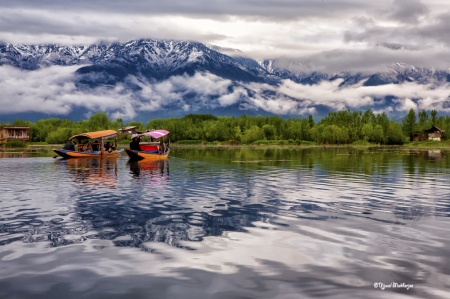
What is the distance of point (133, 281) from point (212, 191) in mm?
15847

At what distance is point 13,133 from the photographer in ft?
481

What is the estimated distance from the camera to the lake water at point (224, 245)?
9.56 meters

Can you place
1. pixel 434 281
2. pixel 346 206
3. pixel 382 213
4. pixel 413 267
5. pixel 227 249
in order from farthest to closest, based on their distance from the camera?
1. pixel 346 206
2. pixel 382 213
3. pixel 227 249
4. pixel 413 267
5. pixel 434 281

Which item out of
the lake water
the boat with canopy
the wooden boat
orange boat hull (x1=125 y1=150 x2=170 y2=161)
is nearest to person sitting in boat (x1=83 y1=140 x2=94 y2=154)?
the wooden boat

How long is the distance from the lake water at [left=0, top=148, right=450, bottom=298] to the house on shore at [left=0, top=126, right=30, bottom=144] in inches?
5519

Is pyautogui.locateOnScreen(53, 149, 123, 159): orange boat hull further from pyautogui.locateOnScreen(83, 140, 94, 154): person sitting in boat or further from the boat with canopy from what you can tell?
the boat with canopy

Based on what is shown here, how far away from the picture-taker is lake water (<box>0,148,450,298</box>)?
956 cm

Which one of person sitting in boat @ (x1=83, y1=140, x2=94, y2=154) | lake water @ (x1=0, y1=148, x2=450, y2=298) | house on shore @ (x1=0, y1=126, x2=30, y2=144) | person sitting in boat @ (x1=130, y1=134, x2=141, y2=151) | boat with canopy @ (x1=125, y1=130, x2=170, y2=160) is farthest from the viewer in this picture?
house on shore @ (x1=0, y1=126, x2=30, y2=144)

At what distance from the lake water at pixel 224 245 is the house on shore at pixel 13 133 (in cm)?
14019

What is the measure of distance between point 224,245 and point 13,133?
159703 millimetres

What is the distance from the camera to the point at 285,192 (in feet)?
82.8

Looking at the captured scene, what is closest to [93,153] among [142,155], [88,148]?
[88,148]

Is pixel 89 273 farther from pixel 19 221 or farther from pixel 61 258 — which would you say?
pixel 19 221

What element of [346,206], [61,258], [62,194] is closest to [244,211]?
[346,206]
